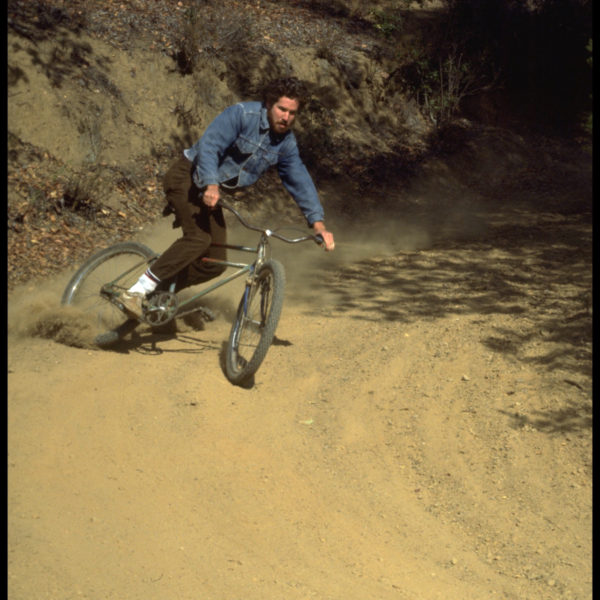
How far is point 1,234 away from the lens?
8.66m

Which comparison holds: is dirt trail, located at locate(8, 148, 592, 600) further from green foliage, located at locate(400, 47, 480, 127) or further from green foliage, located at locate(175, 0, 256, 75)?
green foliage, located at locate(400, 47, 480, 127)

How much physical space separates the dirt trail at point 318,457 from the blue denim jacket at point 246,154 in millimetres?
1394

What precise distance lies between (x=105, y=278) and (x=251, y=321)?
5.32 feet

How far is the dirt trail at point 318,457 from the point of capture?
4031mm

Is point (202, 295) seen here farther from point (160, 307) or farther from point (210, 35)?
point (210, 35)

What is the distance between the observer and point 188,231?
6.23 metres

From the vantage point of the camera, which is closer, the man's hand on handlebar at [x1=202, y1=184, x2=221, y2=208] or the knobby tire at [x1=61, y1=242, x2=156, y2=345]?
the man's hand on handlebar at [x1=202, y1=184, x2=221, y2=208]

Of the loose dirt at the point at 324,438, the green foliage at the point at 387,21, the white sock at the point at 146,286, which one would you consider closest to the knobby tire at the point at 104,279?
the loose dirt at the point at 324,438

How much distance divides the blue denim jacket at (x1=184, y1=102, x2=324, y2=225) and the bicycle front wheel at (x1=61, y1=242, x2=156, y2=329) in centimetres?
107

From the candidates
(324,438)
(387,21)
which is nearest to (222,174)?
(324,438)

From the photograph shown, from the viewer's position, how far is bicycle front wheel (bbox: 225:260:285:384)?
5777 millimetres

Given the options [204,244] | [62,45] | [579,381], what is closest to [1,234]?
[204,244]

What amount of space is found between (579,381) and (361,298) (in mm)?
2629

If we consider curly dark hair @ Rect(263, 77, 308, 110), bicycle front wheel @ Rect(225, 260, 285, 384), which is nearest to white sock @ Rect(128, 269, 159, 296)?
bicycle front wheel @ Rect(225, 260, 285, 384)
